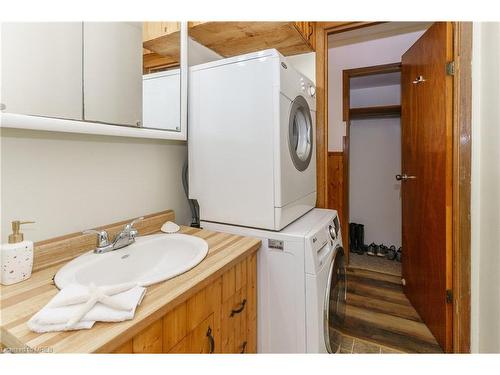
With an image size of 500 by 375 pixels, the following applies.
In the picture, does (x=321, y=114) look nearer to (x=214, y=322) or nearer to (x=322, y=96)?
(x=322, y=96)

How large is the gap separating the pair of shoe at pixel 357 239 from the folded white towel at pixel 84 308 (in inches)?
128

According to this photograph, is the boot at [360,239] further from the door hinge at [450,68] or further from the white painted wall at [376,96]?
the door hinge at [450,68]

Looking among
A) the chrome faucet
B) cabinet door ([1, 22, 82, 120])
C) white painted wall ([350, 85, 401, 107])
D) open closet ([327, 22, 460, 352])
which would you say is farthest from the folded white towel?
white painted wall ([350, 85, 401, 107])

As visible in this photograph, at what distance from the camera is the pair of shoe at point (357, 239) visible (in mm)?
3398

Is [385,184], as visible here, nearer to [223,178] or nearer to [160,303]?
[223,178]

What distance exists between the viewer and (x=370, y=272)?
2.79m

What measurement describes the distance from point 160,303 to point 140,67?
108 centimetres

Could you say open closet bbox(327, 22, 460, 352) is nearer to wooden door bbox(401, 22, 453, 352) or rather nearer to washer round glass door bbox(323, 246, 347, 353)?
wooden door bbox(401, 22, 453, 352)

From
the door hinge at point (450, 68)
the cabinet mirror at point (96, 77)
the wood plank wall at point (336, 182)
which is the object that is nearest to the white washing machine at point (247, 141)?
the cabinet mirror at point (96, 77)

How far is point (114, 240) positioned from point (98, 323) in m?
0.50

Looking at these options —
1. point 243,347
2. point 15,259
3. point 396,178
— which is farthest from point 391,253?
point 15,259

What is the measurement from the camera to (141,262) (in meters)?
1.11

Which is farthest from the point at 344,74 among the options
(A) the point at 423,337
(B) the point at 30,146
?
(B) the point at 30,146

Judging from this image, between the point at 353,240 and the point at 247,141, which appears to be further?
the point at 353,240
